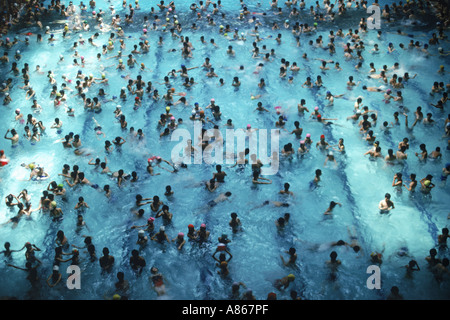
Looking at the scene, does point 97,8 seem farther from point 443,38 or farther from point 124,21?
point 443,38

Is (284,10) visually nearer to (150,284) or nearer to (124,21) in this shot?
(124,21)

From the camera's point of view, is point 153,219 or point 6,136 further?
point 6,136

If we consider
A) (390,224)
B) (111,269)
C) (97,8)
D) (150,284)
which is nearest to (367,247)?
(390,224)

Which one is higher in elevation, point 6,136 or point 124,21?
point 124,21

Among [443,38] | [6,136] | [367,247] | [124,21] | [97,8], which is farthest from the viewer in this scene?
[97,8]

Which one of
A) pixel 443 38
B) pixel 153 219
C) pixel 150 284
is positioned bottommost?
pixel 150 284
